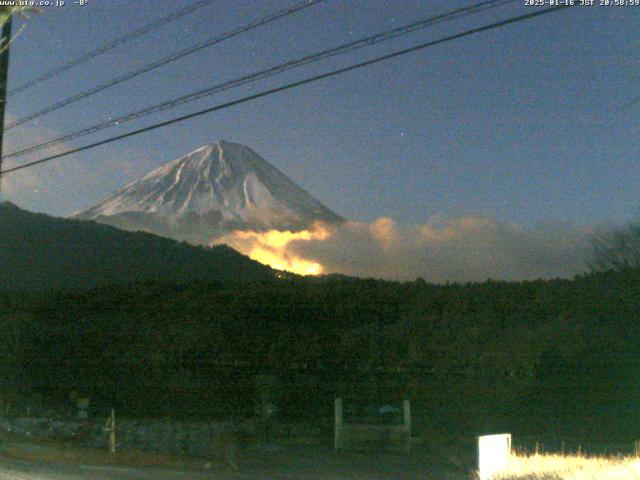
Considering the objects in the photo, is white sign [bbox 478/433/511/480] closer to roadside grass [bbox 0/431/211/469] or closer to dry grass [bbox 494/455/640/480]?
dry grass [bbox 494/455/640/480]

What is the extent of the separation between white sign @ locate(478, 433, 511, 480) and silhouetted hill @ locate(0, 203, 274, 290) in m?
20.1

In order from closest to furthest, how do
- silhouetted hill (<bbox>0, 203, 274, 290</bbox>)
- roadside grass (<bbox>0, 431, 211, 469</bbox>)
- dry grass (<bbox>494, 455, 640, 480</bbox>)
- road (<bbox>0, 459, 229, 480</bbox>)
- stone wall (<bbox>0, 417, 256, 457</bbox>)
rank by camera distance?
dry grass (<bbox>494, 455, 640, 480</bbox>), road (<bbox>0, 459, 229, 480</bbox>), roadside grass (<bbox>0, 431, 211, 469</bbox>), stone wall (<bbox>0, 417, 256, 457</bbox>), silhouetted hill (<bbox>0, 203, 274, 290</bbox>)

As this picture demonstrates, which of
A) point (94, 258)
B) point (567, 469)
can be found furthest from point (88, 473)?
point (94, 258)

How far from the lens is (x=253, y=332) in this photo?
896 inches

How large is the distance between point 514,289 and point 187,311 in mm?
9473

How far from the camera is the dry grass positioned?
9.70 meters

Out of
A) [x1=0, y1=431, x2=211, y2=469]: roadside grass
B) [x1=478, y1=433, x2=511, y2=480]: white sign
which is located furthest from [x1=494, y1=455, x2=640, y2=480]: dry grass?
[x1=0, y1=431, x2=211, y2=469]: roadside grass

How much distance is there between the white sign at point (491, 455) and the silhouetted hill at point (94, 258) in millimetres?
20061

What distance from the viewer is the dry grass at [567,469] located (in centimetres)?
970

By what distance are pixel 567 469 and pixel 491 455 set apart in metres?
1.11

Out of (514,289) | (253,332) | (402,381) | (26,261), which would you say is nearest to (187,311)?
(253,332)

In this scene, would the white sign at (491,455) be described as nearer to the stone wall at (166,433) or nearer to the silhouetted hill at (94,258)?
the stone wall at (166,433)

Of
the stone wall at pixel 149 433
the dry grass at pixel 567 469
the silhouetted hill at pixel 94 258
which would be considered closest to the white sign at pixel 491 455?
the dry grass at pixel 567 469

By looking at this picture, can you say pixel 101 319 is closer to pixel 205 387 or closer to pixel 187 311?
pixel 187 311
